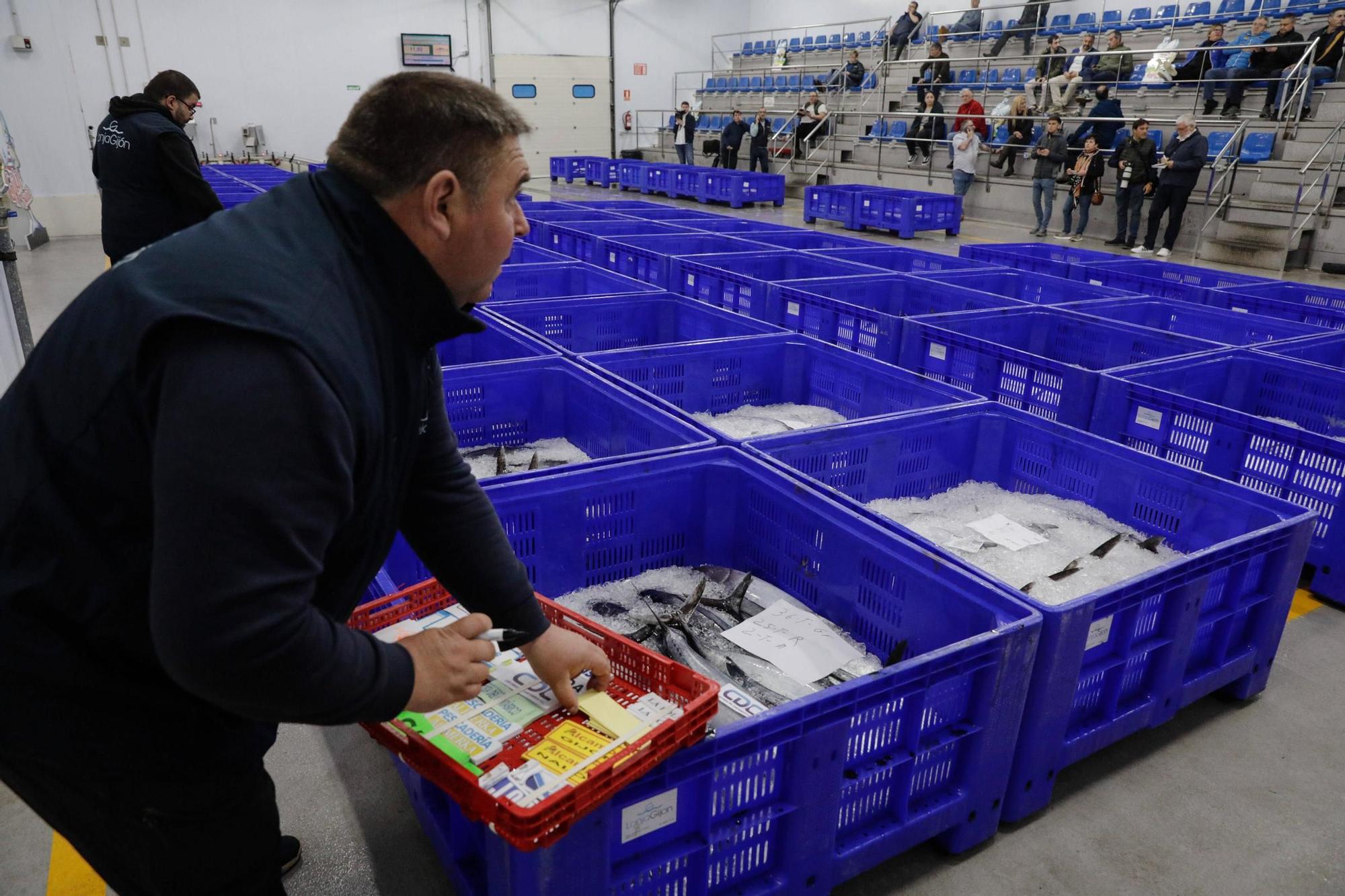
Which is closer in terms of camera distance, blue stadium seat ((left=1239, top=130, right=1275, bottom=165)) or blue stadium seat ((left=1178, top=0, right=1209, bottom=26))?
blue stadium seat ((left=1239, top=130, right=1275, bottom=165))

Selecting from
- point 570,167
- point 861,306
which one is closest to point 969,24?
point 570,167

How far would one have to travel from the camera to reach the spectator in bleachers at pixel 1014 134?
11.6 m

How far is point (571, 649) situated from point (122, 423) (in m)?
0.67

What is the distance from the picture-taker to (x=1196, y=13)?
13.2m

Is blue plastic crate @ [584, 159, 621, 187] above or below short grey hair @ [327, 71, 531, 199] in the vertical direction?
below

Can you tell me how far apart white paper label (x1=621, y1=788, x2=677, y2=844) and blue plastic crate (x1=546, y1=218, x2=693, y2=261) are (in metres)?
5.21

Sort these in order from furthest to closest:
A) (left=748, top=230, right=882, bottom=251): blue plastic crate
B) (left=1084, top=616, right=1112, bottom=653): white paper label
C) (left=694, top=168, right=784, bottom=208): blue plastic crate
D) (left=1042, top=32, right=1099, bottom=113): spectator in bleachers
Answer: (left=694, top=168, right=784, bottom=208): blue plastic crate → (left=1042, top=32, right=1099, bottom=113): spectator in bleachers → (left=748, top=230, right=882, bottom=251): blue plastic crate → (left=1084, top=616, right=1112, bottom=653): white paper label

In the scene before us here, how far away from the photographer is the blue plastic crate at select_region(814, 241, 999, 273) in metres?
5.69

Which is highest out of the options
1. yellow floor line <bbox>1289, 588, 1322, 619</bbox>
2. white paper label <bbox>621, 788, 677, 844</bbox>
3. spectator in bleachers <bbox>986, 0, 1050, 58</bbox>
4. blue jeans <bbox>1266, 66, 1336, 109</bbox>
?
spectator in bleachers <bbox>986, 0, 1050, 58</bbox>

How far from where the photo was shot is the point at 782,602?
2287 mm

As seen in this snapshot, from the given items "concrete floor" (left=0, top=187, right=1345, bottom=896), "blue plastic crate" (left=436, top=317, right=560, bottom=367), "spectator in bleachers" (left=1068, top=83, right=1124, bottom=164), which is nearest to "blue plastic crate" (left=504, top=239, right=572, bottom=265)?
"blue plastic crate" (left=436, top=317, right=560, bottom=367)

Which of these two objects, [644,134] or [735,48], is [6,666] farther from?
[735,48]

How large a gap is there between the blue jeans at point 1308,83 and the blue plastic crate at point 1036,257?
5.71 metres

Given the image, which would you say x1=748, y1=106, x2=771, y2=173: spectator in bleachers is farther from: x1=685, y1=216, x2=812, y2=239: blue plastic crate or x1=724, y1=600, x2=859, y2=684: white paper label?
x1=724, y1=600, x2=859, y2=684: white paper label
